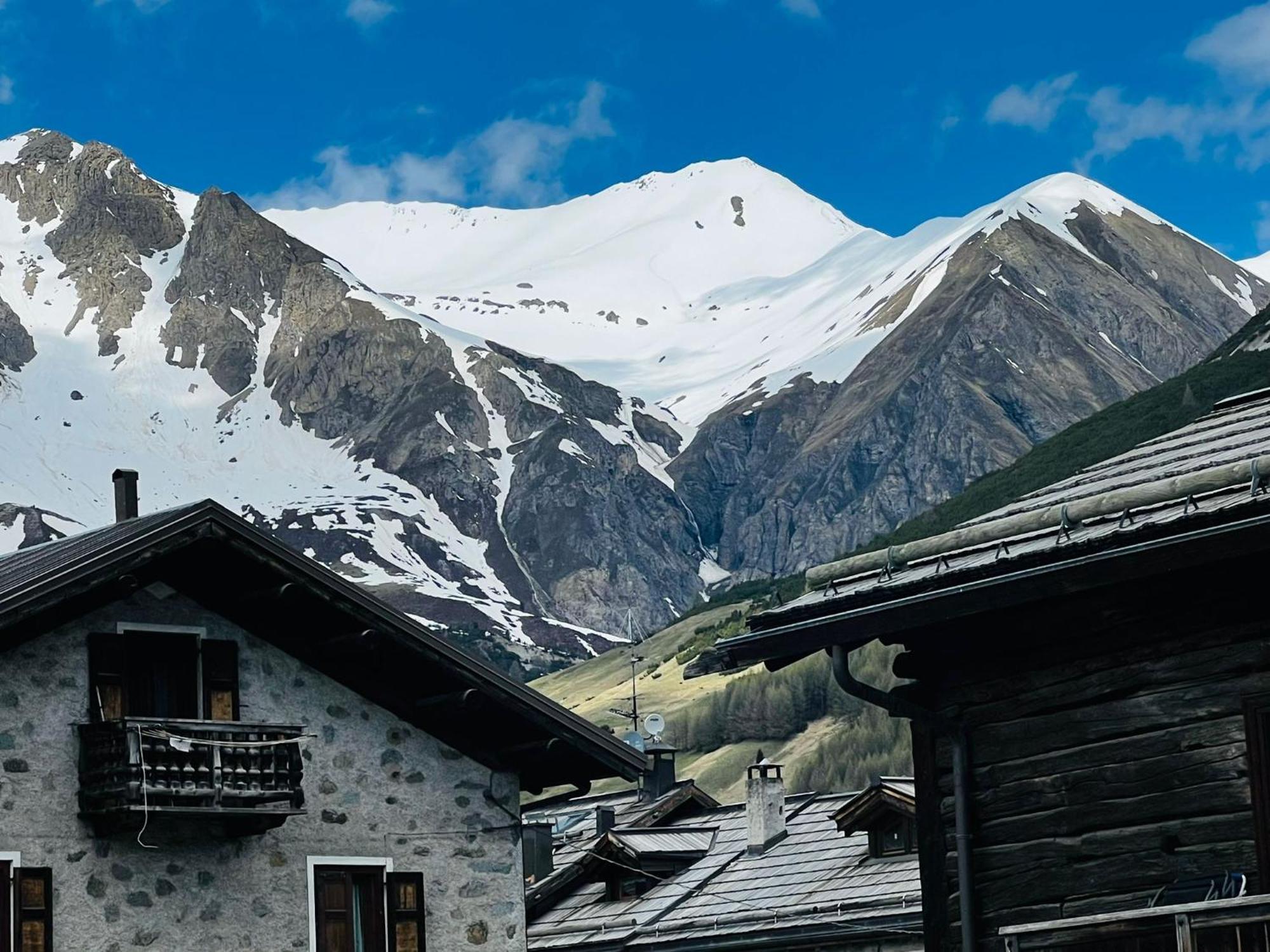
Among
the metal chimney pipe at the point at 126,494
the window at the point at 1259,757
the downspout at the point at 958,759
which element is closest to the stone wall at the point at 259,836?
the metal chimney pipe at the point at 126,494

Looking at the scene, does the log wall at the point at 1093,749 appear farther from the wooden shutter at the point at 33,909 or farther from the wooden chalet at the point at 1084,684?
the wooden shutter at the point at 33,909

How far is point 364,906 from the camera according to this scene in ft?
71.4

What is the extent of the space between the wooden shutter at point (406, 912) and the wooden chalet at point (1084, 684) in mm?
8026

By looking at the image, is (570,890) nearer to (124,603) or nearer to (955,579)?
(124,603)

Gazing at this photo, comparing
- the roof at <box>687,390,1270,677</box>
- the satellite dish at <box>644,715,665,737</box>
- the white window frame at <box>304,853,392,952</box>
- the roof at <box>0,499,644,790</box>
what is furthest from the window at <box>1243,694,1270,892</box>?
the satellite dish at <box>644,715,665,737</box>

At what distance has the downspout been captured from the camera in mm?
13695

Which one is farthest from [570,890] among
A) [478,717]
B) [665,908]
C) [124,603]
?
[124,603]

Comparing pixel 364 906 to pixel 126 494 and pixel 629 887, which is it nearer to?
pixel 126 494

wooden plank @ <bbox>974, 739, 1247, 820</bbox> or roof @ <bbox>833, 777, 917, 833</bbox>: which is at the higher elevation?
roof @ <bbox>833, 777, 917, 833</bbox>

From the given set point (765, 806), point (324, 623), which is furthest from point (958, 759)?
point (765, 806)

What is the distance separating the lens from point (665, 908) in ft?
130

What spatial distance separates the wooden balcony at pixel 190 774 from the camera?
64.0 feet

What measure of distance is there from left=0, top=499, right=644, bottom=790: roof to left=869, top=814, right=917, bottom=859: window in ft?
46.7

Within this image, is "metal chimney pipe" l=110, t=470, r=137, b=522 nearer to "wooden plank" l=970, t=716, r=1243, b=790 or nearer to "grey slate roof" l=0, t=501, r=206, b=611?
"grey slate roof" l=0, t=501, r=206, b=611
